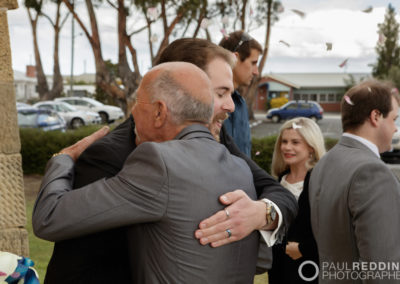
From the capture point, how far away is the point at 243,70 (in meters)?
3.85

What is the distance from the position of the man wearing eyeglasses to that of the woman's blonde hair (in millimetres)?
661

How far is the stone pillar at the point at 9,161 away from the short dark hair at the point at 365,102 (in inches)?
70.0

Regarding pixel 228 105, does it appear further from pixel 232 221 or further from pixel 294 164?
pixel 294 164

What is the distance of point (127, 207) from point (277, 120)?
36.5 metres

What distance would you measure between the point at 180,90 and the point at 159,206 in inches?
15.0

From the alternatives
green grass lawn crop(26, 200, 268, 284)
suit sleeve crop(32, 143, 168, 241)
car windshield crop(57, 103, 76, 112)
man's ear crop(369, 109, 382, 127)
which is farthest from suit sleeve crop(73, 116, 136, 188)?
car windshield crop(57, 103, 76, 112)

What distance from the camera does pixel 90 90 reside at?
66438mm

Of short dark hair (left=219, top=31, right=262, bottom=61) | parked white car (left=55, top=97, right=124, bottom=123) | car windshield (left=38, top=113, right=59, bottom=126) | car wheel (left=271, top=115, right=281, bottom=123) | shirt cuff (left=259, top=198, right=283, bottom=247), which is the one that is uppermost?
short dark hair (left=219, top=31, right=262, bottom=61)

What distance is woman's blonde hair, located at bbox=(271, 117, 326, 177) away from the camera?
421 centimetres

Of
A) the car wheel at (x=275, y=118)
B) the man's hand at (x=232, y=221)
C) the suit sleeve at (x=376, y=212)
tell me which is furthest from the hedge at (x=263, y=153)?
the car wheel at (x=275, y=118)

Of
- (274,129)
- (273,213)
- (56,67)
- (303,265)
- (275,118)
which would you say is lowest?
(275,118)

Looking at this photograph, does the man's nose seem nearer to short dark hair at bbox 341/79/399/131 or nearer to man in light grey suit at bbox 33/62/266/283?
man in light grey suit at bbox 33/62/266/283

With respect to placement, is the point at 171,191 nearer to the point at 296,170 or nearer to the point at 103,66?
the point at 296,170

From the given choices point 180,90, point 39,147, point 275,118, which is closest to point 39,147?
point 39,147
